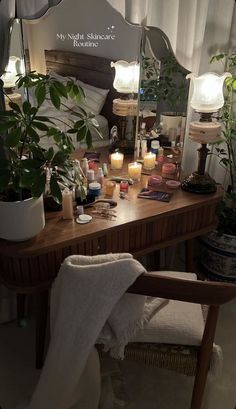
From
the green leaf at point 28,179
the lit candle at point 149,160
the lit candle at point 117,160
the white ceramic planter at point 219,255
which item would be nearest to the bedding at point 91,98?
the lit candle at point 117,160

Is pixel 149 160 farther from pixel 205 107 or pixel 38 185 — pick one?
pixel 38 185

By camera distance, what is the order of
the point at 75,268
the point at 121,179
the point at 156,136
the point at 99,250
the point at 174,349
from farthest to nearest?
1. the point at 156,136
2. the point at 121,179
3. the point at 99,250
4. the point at 174,349
5. the point at 75,268

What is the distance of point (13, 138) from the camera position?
113cm

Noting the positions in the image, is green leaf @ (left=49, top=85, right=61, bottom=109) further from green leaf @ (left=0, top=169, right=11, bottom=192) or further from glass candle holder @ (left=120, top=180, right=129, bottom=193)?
glass candle holder @ (left=120, top=180, right=129, bottom=193)

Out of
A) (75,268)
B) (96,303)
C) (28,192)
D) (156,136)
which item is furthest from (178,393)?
(156,136)

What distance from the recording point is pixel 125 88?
1.77 m

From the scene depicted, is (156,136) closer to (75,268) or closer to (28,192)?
(28,192)

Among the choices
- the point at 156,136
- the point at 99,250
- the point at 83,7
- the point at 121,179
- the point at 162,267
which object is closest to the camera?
the point at 99,250

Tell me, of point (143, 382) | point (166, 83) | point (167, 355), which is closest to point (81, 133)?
point (166, 83)

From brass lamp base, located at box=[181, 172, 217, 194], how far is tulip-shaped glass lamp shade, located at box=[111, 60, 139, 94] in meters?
0.53

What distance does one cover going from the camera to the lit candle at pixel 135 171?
178cm

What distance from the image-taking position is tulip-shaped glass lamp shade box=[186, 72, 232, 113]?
158 cm

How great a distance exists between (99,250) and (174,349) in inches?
18.8

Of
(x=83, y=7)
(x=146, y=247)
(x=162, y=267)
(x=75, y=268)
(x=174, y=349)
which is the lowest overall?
(x=162, y=267)
